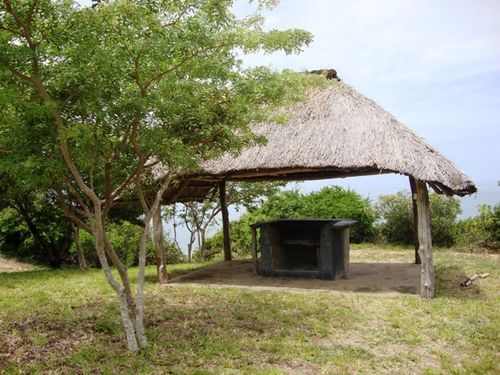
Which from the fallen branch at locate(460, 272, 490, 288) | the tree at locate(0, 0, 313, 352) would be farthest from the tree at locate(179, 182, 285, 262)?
the tree at locate(0, 0, 313, 352)

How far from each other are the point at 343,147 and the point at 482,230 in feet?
24.1

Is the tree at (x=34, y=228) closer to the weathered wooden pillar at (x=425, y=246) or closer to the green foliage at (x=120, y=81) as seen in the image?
the green foliage at (x=120, y=81)

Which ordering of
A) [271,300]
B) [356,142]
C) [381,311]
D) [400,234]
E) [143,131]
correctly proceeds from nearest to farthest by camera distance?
1. [143,131]
2. [381,311]
3. [271,300]
4. [356,142]
5. [400,234]

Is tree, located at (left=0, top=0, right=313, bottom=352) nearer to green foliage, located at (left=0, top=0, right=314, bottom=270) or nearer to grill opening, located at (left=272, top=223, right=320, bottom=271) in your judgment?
green foliage, located at (left=0, top=0, right=314, bottom=270)

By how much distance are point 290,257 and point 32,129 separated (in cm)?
662

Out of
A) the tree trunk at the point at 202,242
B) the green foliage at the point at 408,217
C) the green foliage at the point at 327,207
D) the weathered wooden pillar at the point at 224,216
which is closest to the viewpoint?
the weathered wooden pillar at the point at 224,216

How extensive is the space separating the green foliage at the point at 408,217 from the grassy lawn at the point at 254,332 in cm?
542

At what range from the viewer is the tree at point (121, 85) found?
4133mm

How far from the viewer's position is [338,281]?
8969 millimetres

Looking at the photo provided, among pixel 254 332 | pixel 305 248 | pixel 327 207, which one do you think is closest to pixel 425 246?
pixel 305 248

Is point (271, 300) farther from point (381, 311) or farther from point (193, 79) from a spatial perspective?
point (193, 79)

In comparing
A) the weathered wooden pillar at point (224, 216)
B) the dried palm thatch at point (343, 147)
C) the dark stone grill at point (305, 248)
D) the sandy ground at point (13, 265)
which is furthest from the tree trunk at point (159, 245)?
the sandy ground at point (13, 265)

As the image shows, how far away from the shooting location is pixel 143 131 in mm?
4926

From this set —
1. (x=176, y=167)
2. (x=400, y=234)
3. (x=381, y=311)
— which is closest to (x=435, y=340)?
(x=381, y=311)
